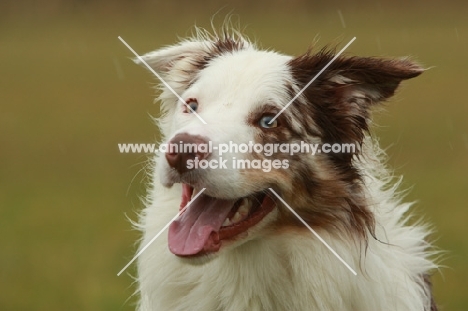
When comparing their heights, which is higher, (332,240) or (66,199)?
(66,199)

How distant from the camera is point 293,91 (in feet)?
19.0

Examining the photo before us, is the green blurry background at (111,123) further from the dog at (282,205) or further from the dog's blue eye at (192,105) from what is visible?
the dog's blue eye at (192,105)

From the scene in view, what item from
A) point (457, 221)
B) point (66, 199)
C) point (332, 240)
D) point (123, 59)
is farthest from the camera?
point (123, 59)

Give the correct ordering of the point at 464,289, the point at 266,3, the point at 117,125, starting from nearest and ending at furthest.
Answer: the point at 464,289 → the point at 117,125 → the point at 266,3

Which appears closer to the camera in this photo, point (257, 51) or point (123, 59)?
point (257, 51)

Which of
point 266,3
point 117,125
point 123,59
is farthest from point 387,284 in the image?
point 266,3

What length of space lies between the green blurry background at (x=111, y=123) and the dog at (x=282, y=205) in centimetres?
37

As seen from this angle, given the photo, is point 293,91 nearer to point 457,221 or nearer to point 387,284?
point 387,284

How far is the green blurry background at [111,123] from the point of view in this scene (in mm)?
10694

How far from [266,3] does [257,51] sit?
35.0m

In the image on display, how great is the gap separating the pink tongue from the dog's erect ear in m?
0.78

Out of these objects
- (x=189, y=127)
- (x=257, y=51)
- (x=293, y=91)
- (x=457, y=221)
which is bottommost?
(x=189, y=127)

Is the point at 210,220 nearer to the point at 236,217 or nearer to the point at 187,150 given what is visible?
the point at 236,217

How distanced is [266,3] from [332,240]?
35.7 m
